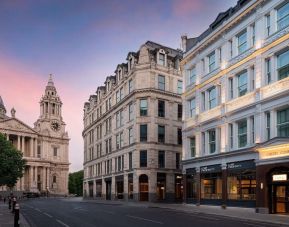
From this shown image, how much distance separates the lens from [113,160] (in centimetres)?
7200

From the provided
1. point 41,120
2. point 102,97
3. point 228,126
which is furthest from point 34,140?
point 228,126

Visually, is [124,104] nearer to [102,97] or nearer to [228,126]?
[102,97]

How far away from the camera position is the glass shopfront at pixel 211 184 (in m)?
39.9

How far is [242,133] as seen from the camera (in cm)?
3644

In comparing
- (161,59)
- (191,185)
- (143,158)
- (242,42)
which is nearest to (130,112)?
(143,158)

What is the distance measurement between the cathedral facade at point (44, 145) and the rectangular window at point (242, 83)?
113 metres

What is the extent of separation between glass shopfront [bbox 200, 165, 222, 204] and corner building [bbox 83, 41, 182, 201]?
1740 cm

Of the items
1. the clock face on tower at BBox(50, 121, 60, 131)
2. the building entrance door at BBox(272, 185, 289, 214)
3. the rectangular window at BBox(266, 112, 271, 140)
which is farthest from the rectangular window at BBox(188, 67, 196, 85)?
the clock face on tower at BBox(50, 121, 60, 131)

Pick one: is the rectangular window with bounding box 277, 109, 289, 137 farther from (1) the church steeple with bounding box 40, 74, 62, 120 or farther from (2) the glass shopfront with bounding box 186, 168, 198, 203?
(1) the church steeple with bounding box 40, 74, 62, 120

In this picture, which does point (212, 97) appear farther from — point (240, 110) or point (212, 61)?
point (240, 110)

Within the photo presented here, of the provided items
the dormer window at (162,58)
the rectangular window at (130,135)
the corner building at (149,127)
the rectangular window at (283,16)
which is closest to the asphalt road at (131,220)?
the rectangular window at (283,16)

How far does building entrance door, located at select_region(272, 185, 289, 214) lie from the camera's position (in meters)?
30.3

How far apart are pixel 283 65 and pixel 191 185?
19.5 metres

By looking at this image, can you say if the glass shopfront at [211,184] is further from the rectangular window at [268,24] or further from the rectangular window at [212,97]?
the rectangular window at [268,24]
